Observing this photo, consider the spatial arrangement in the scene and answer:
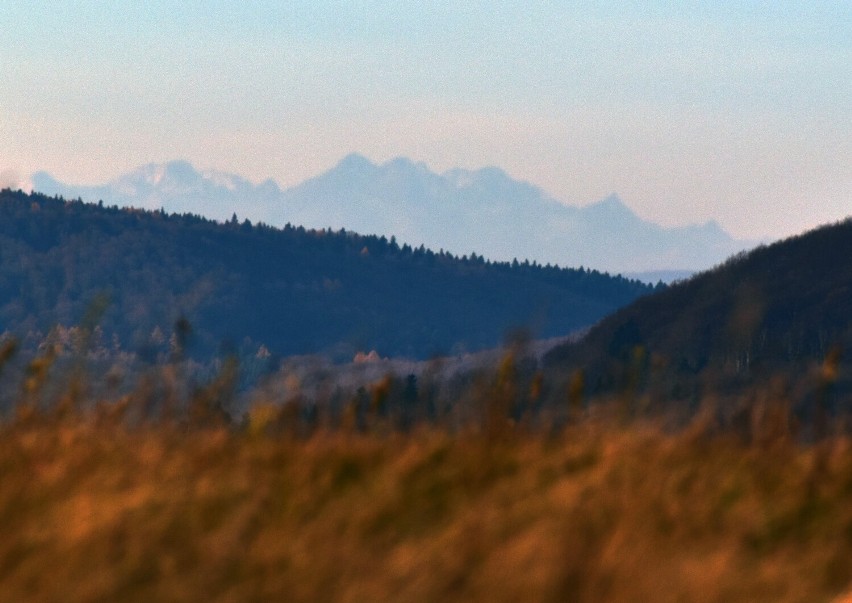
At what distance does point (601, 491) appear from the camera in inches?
280

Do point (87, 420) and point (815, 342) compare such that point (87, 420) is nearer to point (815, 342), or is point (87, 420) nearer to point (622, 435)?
point (622, 435)

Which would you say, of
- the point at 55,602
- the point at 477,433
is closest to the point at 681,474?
the point at 477,433

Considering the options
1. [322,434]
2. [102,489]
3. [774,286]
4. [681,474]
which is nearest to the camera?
[102,489]

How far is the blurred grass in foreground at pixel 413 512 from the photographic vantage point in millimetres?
5746

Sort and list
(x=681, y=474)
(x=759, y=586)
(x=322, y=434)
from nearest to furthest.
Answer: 1. (x=759, y=586)
2. (x=681, y=474)
3. (x=322, y=434)

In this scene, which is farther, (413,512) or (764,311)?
(764,311)

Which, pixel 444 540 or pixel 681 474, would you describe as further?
pixel 681 474

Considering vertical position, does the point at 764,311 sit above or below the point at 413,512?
above

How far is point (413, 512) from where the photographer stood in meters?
6.86

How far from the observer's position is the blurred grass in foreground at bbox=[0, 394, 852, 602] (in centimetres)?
575

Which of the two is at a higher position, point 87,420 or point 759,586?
point 87,420

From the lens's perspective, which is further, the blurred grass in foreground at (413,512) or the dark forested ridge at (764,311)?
the dark forested ridge at (764,311)

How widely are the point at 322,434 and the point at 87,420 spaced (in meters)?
1.33

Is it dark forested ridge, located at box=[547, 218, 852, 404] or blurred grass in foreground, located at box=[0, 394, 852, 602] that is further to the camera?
dark forested ridge, located at box=[547, 218, 852, 404]
